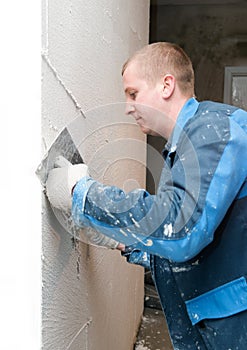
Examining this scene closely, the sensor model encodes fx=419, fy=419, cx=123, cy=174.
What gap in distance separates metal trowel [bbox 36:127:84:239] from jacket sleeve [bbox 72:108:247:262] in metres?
0.09

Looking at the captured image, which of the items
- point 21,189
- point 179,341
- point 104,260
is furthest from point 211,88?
point 21,189

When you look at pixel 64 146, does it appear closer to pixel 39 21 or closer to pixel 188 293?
pixel 39 21

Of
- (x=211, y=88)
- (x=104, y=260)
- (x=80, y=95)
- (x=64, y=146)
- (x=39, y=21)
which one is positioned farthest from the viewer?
(x=211, y=88)

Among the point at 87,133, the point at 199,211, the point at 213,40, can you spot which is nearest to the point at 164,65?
the point at 87,133

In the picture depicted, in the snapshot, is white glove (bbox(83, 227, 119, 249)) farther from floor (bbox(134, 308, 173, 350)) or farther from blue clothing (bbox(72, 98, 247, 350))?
floor (bbox(134, 308, 173, 350))

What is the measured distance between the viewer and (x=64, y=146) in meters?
1.13

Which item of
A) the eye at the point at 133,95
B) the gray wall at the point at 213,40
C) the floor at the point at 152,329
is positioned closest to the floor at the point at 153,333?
the floor at the point at 152,329

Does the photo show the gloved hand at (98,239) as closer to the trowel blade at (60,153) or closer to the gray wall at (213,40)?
the trowel blade at (60,153)

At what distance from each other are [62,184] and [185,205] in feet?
1.00

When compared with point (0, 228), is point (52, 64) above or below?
above

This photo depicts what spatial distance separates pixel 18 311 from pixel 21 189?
11.3 inches

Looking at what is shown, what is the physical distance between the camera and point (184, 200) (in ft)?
3.00

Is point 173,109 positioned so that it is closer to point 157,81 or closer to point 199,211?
point 157,81

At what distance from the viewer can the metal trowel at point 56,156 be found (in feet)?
3.26
